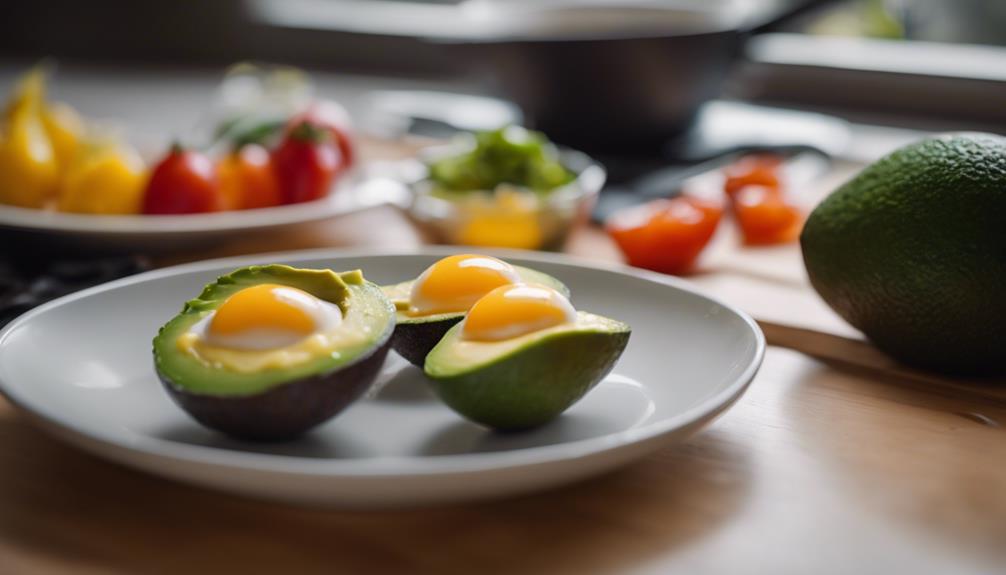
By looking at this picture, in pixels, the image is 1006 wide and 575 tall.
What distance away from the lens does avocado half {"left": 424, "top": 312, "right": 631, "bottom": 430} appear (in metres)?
0.68

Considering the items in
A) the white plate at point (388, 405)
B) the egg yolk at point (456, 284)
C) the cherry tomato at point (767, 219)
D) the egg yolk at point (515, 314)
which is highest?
the egg yolk at point (515, 314)

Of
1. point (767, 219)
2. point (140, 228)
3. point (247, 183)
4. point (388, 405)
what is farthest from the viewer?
point (247, 183)

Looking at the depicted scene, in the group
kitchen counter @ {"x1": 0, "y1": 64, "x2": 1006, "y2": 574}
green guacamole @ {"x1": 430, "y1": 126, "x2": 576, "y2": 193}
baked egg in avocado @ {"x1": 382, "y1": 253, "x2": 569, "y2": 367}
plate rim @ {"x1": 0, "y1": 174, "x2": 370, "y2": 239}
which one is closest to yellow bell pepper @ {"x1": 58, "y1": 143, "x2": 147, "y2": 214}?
plate rim @ {"x1": 0, "y1": 174, "x2": 370, "y2": 239}

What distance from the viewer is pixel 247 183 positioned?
1447 mm

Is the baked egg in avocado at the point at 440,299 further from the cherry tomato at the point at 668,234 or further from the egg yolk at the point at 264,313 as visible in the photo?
the cherry tomato at the point at 668,234

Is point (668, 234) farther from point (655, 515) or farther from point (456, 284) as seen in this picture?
point (655, 515)

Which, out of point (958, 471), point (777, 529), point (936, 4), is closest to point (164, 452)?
point (777, 529)

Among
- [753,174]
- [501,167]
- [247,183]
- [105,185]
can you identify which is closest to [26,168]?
[105,185]

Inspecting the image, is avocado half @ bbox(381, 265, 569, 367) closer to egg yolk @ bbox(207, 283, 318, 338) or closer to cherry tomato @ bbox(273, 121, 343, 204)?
egg yolk @ bbox(207, 283, 318, 338)

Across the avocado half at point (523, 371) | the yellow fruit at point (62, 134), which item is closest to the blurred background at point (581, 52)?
the yellow fruit at point (62, 134)

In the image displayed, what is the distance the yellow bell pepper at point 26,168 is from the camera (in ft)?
4.71

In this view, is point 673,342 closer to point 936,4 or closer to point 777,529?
point 777,529

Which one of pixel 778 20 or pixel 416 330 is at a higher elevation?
pixel 778 20

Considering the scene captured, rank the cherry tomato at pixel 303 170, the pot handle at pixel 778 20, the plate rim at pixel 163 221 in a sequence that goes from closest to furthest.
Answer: the plate rim at pixel 163 221, the cherry tomato at pixel 303 170, the pot handle at pixel 778 20
